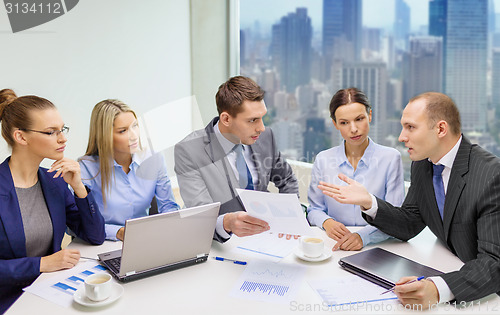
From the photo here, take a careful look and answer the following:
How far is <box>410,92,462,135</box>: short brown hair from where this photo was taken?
5.85 ft

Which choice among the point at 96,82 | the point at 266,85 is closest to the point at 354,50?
the point at 266,85

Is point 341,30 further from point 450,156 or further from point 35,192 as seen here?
point 35,192

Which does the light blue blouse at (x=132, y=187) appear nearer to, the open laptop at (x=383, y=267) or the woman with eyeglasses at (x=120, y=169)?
the woman with eyeglasses at (x=120, y=169)

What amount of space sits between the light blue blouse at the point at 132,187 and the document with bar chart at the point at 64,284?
0.55 m

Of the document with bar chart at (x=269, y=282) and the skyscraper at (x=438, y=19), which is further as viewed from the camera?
the skyscraper at (x=438, y=19)

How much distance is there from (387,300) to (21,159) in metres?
1.48

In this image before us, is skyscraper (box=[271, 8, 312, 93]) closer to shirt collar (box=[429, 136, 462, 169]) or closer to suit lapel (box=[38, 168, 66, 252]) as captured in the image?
shirt collar (box=[429, 136, 462, 169])

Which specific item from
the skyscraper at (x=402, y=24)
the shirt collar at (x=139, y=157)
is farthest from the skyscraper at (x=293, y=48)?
the shirt collar at (x=139, y=157)

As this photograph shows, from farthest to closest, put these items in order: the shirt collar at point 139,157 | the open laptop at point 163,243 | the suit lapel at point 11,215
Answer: the shirt collar at point 139,157 → the suit lapel at point 11,215 → the open laptop at point 163,243

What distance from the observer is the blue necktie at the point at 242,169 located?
2449 mm

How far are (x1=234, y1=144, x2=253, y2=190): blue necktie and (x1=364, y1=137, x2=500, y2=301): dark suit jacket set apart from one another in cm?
75

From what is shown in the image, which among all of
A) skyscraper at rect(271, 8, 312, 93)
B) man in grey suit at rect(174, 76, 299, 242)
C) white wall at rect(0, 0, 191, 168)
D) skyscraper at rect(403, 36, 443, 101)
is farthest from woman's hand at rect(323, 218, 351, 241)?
white wall at rect(0, 0, 191, 168)

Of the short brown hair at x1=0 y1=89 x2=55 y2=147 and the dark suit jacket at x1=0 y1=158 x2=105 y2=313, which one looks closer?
the dark suit jacket at x1=0 y1=158 x2=105 y2=313

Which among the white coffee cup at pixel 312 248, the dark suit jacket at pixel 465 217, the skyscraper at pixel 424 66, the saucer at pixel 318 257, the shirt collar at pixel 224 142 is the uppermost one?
the skyscraper at pixel 424 66
